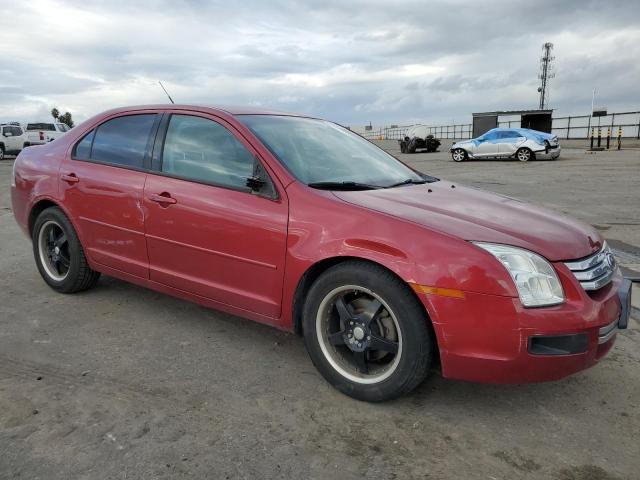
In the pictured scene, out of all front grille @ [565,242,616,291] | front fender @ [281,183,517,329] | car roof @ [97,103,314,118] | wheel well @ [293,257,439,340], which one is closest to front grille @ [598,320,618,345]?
front grille @ [565,242,616,291]

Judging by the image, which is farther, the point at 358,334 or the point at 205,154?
the point at 205,154

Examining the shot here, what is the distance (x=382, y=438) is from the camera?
2521 millimetres

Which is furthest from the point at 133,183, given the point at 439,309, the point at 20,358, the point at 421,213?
the point at 439,309

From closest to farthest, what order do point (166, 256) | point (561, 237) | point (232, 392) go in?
point (561, 237) < point (232, 392) < point (166, 256)

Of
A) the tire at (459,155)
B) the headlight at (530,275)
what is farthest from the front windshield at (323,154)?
the tire at (459,155)

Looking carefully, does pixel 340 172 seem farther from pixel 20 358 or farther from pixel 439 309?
pixel 20 358

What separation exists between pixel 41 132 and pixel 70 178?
83.0 ft

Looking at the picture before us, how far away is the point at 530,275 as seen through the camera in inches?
97.7

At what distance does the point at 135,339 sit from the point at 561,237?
2.72 metres

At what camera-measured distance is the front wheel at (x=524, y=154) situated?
2092cm

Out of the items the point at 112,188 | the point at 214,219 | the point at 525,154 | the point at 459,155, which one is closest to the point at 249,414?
the point at 214,219

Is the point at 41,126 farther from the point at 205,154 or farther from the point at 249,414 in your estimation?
the point at 249,414

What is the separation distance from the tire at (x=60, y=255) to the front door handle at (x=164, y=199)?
3.65 ft

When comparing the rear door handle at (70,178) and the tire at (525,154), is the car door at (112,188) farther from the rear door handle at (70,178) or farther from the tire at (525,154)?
the tire at (525,154)
